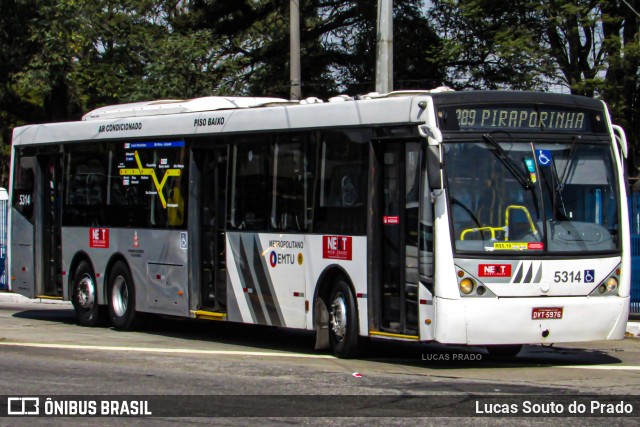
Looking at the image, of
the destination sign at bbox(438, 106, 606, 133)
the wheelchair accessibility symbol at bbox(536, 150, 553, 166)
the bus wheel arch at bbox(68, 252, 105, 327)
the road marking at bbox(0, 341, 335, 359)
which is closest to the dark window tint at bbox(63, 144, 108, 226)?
the bus wheel arch at bbox(68, 252, 105, 327)

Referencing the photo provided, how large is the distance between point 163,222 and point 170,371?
4.84 metres

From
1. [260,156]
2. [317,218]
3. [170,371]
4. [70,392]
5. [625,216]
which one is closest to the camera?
[70,392]

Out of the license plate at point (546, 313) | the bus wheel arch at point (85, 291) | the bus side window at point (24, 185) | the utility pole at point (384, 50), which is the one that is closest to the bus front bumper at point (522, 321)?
the license plate at point (546, 313)

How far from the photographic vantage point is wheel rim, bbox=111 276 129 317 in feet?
57.7

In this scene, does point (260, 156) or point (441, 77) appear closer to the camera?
point (260, 156)

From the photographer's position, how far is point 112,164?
1769 centimetres

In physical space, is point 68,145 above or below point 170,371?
above

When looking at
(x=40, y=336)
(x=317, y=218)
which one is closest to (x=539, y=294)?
(x=317, y=218)

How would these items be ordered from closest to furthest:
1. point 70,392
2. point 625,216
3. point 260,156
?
point 70,392, point 625,216, point 260,156

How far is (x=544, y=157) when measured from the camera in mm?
12445

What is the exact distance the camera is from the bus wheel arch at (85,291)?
18.1m

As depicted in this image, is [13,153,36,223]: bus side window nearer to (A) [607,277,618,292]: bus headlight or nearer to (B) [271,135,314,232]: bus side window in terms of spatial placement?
(B) [271,135,314,232]: bus side window

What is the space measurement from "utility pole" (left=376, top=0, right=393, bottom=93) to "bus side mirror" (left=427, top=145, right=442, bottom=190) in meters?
5.67

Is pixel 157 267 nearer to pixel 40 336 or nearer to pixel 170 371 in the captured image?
pixel 40 336
